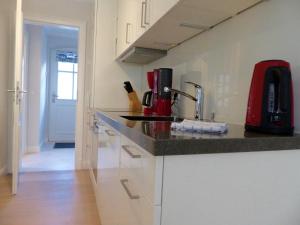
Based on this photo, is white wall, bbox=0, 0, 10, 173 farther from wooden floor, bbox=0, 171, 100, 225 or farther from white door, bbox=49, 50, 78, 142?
white door, bbox=49, 50, 78, 142

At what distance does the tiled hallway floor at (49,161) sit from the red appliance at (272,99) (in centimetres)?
291

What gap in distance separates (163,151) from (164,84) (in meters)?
1.28

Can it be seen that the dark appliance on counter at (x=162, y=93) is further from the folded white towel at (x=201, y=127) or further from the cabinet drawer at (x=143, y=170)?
the folded white towel at (x=201, y=127)

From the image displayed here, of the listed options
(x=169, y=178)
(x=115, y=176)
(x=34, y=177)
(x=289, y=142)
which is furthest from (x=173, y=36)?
(x=34, y=177)

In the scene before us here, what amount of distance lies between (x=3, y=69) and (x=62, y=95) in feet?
8.19

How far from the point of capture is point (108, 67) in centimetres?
288

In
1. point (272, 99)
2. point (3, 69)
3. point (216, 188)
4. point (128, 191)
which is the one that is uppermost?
point (3, 69)

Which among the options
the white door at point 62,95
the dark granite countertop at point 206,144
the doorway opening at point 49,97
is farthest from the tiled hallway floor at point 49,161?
the dark granite countertop at point 206,144

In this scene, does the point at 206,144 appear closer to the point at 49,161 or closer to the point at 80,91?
the point at 80,91

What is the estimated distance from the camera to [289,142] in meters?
0.77

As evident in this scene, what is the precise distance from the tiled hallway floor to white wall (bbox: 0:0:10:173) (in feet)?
1.43

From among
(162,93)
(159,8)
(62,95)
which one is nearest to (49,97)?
(62,95)

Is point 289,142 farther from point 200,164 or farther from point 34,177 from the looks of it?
point 34,177

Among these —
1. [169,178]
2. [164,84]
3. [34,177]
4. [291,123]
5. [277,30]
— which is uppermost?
[277,30]
